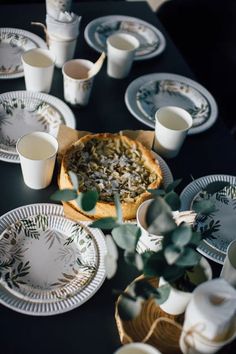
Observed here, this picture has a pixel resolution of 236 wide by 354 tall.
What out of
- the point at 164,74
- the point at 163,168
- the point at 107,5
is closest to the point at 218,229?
the point at 163,168

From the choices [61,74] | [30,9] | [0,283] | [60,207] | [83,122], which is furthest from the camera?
[30,9]

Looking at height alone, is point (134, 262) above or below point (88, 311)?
above

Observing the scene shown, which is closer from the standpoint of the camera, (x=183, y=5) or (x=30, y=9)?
(x=30, y=9)

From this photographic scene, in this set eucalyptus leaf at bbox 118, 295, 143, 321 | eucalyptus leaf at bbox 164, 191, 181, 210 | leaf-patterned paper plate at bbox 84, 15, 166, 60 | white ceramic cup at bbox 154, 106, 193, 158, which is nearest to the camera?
eucalyptus leaf at bbox 118, 295, 143, 321

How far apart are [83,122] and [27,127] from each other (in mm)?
152

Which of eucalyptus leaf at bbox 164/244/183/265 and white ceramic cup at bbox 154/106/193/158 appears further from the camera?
white ceramic cup at bbox 154/106/193/158

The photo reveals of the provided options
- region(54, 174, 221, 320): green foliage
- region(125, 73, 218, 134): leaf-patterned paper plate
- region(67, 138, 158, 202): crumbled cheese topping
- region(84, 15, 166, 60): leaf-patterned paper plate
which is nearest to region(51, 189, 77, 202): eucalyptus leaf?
region(54, 174, 221, 320): green foliage

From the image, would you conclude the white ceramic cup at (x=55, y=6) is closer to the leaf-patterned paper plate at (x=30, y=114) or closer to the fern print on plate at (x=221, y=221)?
the leaf-patterned paper plate at (x=30, y=114)

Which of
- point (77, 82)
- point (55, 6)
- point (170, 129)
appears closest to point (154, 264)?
point (170, 129)

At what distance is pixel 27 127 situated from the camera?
4.48ft

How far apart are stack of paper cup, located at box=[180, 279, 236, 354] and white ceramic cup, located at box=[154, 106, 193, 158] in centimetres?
51

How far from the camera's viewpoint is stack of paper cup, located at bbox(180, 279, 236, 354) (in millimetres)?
835

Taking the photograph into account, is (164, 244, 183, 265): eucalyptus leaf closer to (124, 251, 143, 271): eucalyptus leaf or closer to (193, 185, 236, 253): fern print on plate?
(124, 251, 143, 271): eucalyptus leaf

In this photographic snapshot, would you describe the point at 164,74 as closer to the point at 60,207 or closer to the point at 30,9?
the point at 30,9
